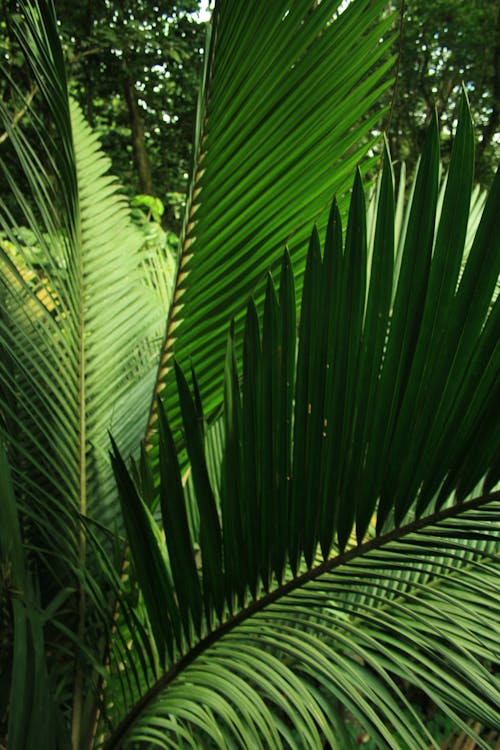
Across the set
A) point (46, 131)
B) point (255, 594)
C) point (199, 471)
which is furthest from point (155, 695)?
point (46, 131)

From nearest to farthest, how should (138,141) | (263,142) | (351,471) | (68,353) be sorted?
(351,471)
(263,142)
(68,353)
(138,141)

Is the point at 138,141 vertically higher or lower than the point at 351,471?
lower

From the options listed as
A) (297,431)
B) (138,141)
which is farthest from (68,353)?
(138,141)

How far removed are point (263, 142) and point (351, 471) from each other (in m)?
0.42

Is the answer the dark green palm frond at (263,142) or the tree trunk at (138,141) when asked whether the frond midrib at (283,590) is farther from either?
the tree trunk at (138,141)

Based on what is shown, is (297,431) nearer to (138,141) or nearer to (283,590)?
(283,590)

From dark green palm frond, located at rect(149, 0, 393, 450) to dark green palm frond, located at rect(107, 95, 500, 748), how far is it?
6.8 inches

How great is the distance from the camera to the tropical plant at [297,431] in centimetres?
46

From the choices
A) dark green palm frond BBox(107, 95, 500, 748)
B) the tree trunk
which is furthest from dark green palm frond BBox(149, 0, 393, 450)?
the tree trunk

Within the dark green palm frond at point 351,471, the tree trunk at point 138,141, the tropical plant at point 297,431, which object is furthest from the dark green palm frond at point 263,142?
the tree trunk at point 138,141

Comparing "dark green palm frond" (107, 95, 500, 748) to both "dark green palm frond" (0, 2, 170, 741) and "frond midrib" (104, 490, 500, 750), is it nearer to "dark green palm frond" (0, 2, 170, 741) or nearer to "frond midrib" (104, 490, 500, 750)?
"frond midrib" (104, 490, 500, 750)

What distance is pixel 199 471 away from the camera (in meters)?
0.53

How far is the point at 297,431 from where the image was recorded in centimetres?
52

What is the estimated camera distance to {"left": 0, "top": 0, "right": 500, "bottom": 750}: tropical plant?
1.52ft
